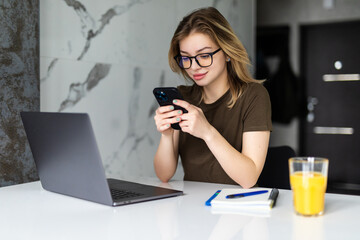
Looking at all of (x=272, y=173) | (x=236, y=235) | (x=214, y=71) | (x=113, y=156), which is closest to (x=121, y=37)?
(x=113, y=156)

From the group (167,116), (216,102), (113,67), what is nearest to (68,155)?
(167,116)

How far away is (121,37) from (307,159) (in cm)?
155

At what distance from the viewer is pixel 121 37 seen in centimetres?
234

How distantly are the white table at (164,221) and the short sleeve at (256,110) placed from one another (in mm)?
336

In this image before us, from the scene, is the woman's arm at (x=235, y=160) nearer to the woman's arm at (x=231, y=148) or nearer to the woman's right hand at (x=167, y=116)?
the woman's arm at (x=231, y=148)

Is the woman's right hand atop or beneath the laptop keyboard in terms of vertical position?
atop

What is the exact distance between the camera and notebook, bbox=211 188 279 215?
104 cm

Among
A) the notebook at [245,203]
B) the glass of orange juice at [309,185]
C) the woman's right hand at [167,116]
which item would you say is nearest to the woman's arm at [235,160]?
the woman's right hand at [167,116]

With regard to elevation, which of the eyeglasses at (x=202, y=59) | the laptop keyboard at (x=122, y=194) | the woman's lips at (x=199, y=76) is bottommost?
the laptop keyboard at (x=122, y=194)

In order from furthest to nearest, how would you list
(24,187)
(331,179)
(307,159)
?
(331,179) < (24,187) < (307,159)

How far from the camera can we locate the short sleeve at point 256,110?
149 centimetres

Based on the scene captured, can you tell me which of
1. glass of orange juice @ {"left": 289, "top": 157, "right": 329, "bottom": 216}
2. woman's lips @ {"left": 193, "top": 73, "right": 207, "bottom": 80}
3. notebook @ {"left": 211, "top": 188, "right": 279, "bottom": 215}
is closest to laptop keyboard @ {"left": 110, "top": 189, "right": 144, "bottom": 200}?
notebook @ {"left": 211, "top": 188, "right": 279, "bottom": 215}

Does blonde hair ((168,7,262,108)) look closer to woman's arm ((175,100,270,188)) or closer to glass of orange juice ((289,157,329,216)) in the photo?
woman's arm ((175,100,270,188))

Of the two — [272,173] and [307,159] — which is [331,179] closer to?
[272,173]
